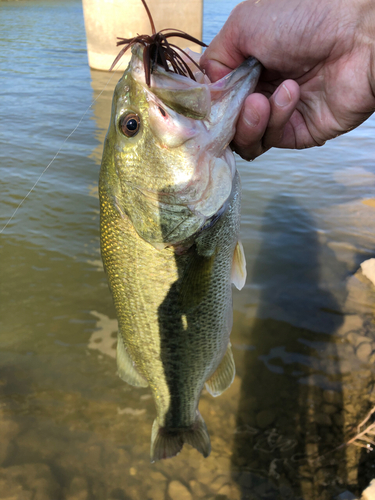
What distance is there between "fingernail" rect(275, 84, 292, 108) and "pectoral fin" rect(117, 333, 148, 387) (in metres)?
1.76

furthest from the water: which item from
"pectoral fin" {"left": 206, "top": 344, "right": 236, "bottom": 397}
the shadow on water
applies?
"pectoral fin" {"left": 206, "top": 344, "right": 236, "bottom": 397}

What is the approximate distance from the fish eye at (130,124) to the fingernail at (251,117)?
21.7 inches

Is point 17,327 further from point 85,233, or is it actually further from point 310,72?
point 310,72

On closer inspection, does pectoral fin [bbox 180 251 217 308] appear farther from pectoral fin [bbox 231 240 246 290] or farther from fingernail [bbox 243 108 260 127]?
fingernail [bbox 243 108 260 127]

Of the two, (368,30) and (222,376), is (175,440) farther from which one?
(368,30)

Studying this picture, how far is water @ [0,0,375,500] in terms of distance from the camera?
10.2 ft

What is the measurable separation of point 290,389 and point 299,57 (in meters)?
3.06

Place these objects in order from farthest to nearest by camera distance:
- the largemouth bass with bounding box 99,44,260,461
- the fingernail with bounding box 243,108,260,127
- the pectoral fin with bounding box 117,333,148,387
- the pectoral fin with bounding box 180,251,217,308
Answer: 1. the pectoral fin with bounding box 117,333,148,387
2. the pectoral fin with bounding box 180,251,217,308
3. the fingernail with bounding box 243,108,260,127
4. the largemouth bass with bounding box 99,44,260,461

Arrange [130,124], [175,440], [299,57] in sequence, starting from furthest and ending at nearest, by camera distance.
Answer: [175,440], [299,57], [130,124]

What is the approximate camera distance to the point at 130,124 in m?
1.81

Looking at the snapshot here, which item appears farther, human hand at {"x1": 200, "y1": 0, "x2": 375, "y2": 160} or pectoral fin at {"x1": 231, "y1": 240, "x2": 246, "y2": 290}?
pectoral fin at {"x1": 231, "y1": 240, "x2": 246, "y2": 290}

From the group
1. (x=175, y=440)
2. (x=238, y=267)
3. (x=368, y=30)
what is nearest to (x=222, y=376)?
(x=175, y=440)

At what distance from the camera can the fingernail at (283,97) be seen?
6.21ft

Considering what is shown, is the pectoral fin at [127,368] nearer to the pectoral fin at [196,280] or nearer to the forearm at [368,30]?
Answer: the pectoral fin at [196,280]
